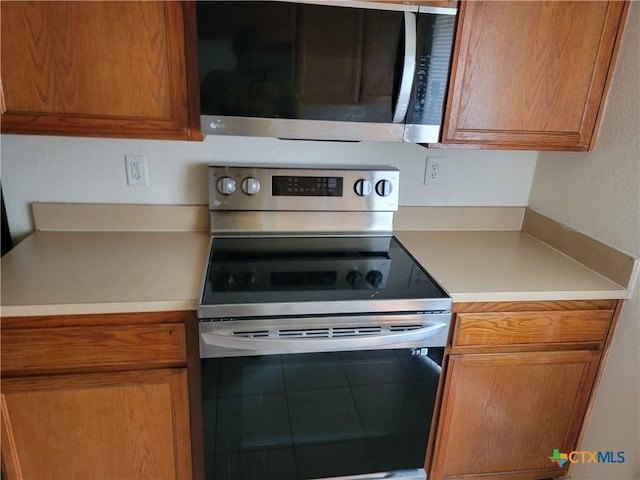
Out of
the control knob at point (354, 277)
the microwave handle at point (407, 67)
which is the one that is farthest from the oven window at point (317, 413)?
the microwave handle at point (407, 67)

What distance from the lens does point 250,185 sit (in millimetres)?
1593

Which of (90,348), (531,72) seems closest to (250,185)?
(90,348)

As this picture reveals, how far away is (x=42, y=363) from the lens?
3.92 ft

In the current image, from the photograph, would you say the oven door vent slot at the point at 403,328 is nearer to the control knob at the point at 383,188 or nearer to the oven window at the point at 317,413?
the oven window at the point at 317,413

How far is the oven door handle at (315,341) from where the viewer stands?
1.20m

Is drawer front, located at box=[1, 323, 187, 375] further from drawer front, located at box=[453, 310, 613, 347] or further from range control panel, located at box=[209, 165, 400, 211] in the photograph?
drawer front, located at box=[453, 310, 613, 347]

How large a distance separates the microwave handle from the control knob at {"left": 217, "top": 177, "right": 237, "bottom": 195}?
618 mm

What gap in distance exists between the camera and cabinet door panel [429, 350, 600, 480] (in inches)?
56.3

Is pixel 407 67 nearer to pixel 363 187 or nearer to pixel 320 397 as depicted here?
pixel 363 187

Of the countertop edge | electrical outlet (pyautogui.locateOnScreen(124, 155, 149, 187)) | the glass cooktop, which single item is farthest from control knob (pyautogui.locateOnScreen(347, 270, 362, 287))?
electrical outlet (pyautogui.locateOnScreen(124, 155, 149, 187))

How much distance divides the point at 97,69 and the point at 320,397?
45.3 inches

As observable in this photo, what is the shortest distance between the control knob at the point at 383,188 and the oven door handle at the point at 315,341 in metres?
0.58

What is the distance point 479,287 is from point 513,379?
0.37 m

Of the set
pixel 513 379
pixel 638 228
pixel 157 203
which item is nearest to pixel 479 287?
pixel 513 379
